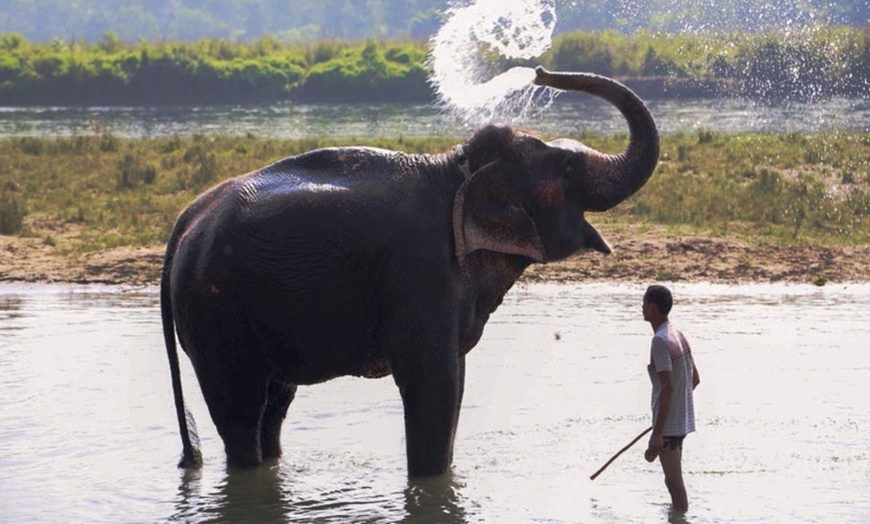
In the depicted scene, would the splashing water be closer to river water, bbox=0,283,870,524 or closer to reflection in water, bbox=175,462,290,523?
river water, bbox=0,283,870,524

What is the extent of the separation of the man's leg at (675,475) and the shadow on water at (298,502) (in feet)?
3.34

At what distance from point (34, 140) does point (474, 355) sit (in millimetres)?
15122

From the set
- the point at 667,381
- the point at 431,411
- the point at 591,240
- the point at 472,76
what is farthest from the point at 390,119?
the point at 667,381

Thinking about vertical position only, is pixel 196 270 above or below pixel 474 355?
above

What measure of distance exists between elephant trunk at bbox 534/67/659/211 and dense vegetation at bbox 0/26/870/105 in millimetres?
31412

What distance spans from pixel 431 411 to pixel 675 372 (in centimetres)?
130

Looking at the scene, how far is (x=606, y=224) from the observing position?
1898 centimetres

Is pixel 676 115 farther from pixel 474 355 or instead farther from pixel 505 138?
pixel 505 138

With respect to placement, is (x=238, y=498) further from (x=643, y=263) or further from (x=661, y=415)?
(x=643, y=263)

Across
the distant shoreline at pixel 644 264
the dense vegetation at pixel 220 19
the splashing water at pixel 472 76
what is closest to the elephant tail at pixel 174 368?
the splashing water at pixel 472 76

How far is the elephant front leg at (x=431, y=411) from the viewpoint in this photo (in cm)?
872

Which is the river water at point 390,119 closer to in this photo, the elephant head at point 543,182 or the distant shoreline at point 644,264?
the distant shoreline at point 644,264

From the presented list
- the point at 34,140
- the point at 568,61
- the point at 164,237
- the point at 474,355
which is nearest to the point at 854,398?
the point at 474,355

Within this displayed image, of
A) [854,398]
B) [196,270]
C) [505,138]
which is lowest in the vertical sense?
[854,398]
